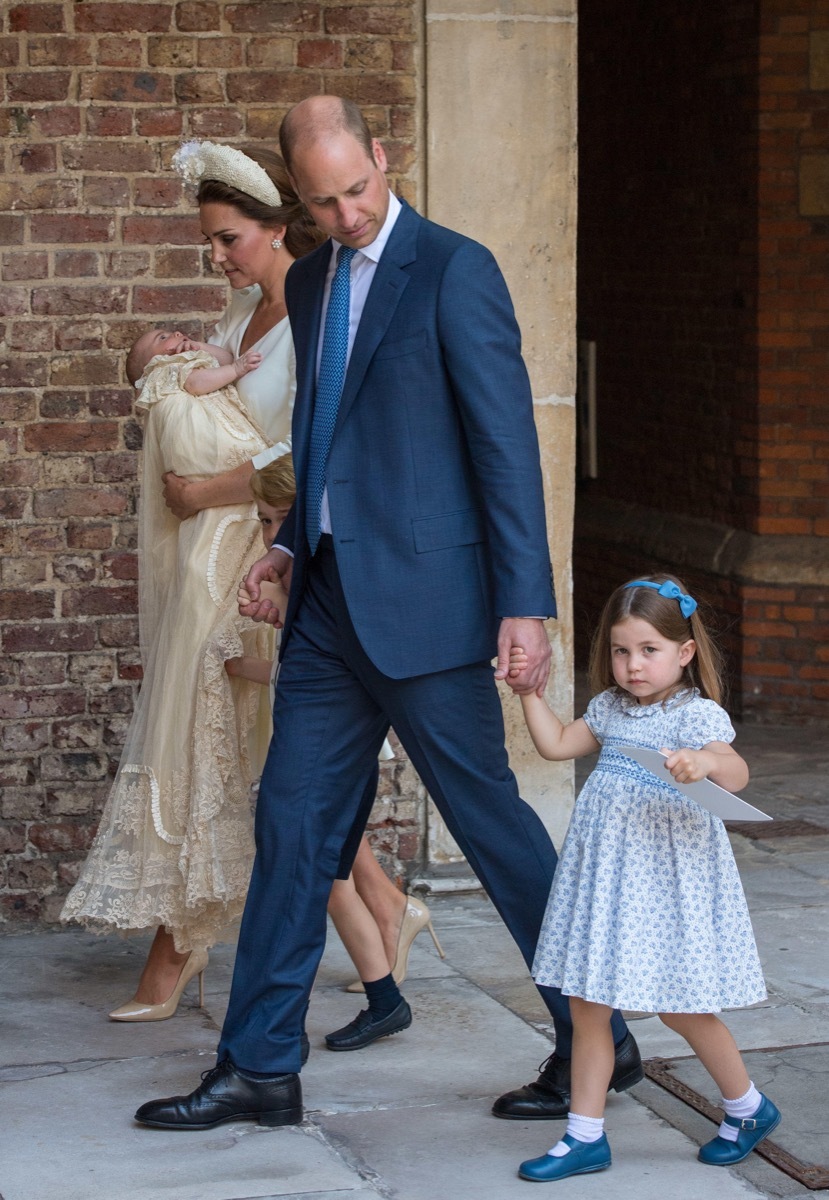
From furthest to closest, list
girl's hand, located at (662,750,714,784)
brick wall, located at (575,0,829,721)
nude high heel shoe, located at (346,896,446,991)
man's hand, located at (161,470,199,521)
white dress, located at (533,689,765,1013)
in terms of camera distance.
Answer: brick wall, located at (575,0,829,721)
nude high heel shoe, located at (346,896,446,991)
man's hand, located at (161,470,199,521)
white dress, located at (533,689,765,1013)
girl's hand, located at (662,750,714,784)

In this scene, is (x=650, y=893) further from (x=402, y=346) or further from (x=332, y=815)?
(x=402, y=346)

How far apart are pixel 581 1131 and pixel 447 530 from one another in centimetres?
→ 118

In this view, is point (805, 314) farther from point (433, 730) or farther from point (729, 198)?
point (433, 730)

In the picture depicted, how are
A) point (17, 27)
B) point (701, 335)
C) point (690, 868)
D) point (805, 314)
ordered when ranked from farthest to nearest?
1. point (701, 335)
2. point (805, 314)
3. point (17, 27)
4. point (690, 868)

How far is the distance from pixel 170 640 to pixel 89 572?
920 millimetres

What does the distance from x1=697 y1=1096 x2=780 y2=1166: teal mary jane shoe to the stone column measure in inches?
81.5

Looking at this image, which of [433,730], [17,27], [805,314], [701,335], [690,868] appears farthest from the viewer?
[701,335]

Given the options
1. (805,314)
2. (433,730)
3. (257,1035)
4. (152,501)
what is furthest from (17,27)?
(805,314)

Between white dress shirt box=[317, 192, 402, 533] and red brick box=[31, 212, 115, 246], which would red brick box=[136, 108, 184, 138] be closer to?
red brick box=[31, 212, 115, 246]

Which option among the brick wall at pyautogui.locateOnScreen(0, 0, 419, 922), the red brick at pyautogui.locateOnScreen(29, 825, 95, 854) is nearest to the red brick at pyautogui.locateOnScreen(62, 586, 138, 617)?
the brick wall at pyautogui.locateOnScreen(0, 0, 419, 922)

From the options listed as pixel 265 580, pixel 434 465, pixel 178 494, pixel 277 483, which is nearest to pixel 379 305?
pixel 434 465

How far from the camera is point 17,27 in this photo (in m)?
5.19

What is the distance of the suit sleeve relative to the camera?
3.71 m

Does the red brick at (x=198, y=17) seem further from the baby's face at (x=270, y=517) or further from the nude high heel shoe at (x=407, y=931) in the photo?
the nude high heel shoe at (x=407, y=931)
